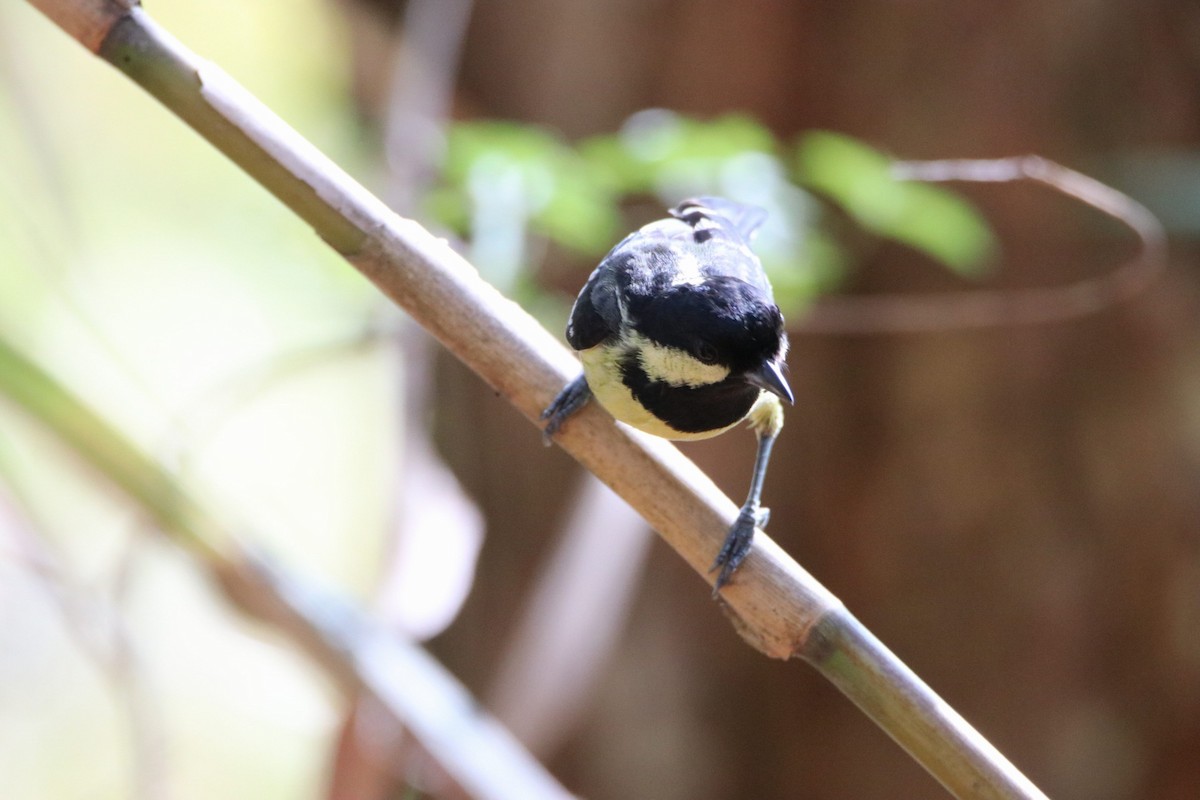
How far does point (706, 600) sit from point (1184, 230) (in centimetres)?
172

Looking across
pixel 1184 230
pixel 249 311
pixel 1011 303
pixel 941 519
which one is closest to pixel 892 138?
pixel 1011 303

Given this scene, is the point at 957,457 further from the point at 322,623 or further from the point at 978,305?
the point at 322,623

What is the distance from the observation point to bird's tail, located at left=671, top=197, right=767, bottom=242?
88.3 inches

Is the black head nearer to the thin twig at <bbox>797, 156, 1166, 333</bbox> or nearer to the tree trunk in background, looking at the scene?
the thin twig at <bbox>797, 156, 1166, 333</bbox>

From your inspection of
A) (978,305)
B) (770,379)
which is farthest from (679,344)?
(978,305)

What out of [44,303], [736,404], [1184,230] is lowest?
[736,404]

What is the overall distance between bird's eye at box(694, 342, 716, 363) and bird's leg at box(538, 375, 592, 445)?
7.1 inches

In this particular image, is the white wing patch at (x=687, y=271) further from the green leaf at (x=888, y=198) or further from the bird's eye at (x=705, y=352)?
the green leaf at (x=888, y=198)

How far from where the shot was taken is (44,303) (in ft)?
13.3

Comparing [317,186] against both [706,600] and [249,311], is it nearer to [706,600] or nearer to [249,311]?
[706,600]

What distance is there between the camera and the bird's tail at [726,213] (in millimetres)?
2242

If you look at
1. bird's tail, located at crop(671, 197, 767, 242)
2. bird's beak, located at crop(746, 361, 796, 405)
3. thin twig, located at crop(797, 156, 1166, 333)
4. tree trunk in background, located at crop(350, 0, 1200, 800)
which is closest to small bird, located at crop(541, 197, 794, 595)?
bird's beak, located at crop(746, 361, 796, 405)

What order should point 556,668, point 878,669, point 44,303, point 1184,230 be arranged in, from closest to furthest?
point 878,669, point 556,668, point 1184,230, point 44,303

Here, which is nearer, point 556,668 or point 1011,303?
point 556,668
